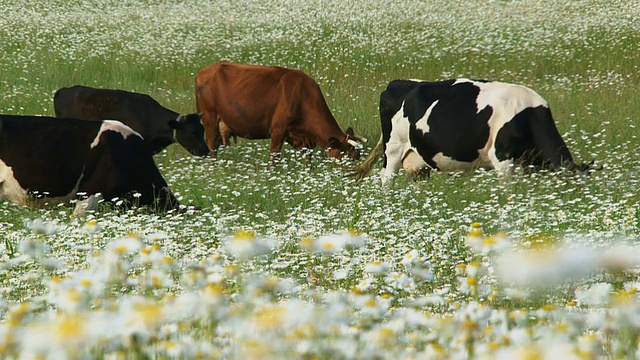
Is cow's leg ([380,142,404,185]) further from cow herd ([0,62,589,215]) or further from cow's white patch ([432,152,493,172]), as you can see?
cow's white patch ([432,152,493,172])

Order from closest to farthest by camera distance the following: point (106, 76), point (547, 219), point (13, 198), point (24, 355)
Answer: point (24, 355) → point (547, 219) → point (13, 198) → point (106, 76)

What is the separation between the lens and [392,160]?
11.3m

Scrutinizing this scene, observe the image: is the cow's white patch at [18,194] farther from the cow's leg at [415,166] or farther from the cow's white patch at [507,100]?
the cow's white patch at [507,100]

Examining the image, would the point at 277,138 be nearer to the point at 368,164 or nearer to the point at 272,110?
the point at 272,110

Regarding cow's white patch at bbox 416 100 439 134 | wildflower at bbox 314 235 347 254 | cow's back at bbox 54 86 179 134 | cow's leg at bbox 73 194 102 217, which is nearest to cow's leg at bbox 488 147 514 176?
cow's white patch at bbox 416 100 439 134

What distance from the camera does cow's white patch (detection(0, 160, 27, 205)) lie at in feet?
28.8

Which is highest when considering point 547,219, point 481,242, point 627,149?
point 481,242

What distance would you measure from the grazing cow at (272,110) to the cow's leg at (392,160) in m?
1.47

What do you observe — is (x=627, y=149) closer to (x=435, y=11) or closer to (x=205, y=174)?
Result: (x=205, y=174)

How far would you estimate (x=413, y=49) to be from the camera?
22422 mm

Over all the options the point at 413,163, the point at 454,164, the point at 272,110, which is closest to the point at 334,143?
the point at 272,110

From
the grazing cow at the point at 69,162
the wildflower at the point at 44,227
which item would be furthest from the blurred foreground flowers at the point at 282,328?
the grazing cow at the point at 69,162

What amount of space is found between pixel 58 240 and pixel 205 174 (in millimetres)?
4891

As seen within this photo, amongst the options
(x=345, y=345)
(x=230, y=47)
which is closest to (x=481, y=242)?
(x=345, y=345)
